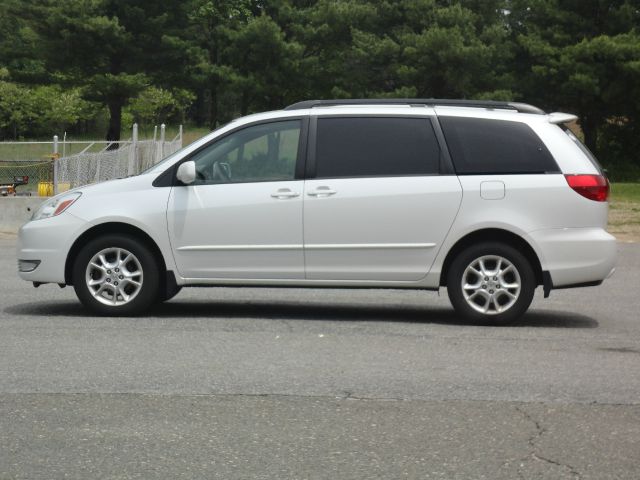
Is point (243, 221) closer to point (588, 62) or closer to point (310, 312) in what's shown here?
point (310, 312)

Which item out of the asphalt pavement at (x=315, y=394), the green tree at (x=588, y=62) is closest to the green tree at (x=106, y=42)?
the green tree at (x=588, y=62)

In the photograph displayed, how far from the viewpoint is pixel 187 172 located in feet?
32.2

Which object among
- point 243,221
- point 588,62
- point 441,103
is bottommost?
point 243,221

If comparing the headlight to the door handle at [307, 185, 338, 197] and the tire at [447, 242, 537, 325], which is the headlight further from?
the tire at [447, 242, 537, 325]

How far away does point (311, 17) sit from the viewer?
193ft

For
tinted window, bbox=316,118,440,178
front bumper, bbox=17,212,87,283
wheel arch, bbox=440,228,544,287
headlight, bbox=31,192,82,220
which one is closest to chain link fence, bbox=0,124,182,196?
headlight, bbox=31,192,82,220

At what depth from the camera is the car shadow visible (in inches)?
400

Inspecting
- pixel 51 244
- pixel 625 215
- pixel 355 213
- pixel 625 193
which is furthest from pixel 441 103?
pixel 625 193

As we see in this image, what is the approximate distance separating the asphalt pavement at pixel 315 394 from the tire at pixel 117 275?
6.3 inches

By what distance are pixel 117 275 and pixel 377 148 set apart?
2347 millimetres

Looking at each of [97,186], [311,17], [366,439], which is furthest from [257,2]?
[366,439]

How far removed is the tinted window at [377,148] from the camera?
994cm

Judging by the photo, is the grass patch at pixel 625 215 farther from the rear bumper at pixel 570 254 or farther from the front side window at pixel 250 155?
the front side window at pixel 250 155

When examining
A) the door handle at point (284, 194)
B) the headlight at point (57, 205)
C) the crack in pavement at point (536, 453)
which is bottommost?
the crack in pavement at point (536, 453)
